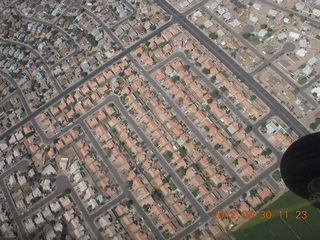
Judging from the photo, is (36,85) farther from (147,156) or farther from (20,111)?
(147,156)

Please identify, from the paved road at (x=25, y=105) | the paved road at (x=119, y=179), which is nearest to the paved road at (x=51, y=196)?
the paved road at (x=119, y=179)

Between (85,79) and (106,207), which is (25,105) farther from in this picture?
(106,207)

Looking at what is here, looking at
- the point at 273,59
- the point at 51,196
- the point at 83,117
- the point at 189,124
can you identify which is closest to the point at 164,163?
the point at 189,124

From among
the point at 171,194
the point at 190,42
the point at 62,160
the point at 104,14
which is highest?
the point at 104,14

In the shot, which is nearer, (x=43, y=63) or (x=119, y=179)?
(x=119, y=179)

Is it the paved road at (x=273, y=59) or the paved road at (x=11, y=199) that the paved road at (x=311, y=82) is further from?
the paved road at (x=11, y=199)

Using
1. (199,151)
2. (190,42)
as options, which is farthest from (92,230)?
(190,42)
